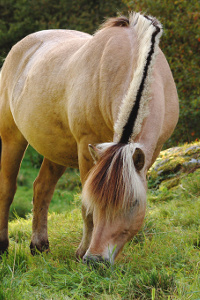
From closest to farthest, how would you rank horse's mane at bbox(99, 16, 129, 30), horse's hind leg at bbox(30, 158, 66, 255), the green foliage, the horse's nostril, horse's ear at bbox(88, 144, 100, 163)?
the horse's nostril
horse's ear at bbox(88, 144, 100, 163)
horse's mane at bbox(99, 16, 129, 30)
horse's hind leg at bbox(30, 158, 66, 255)
the green foliage

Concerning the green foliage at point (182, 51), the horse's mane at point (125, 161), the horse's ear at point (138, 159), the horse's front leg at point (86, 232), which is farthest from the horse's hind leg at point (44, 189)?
the green foliage at point (182, 51)

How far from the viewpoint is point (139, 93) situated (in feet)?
9.33

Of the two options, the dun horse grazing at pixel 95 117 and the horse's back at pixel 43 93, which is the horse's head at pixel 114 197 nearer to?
the dun horse grazing at pixel 95 117

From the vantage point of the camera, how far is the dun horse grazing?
265cm

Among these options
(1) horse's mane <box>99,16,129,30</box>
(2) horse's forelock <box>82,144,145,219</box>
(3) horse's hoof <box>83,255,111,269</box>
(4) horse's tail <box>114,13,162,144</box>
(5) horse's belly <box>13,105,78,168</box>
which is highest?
(1) horse's mane <box>99,16,129,30</box>

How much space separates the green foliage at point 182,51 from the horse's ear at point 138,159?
6945 mm

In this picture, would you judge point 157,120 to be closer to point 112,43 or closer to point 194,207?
point 112,43

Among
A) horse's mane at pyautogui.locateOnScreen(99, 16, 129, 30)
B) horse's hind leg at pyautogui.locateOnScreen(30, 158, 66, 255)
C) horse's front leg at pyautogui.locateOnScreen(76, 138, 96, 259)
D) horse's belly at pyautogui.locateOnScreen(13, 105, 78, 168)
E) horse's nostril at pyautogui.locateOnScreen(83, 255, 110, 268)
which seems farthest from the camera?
horse's hind leg at pyautogui.locateOnScreen(30, 158, 66, 255)

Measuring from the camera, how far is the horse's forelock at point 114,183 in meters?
2.60

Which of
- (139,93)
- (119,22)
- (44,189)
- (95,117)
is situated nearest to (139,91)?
(139,93)

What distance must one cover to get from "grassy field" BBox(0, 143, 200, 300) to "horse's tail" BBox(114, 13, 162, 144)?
890mm

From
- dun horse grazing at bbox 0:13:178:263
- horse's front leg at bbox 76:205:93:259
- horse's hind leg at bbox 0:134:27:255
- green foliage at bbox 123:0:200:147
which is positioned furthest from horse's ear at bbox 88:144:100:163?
green foliage at bbox 123:0:200:147

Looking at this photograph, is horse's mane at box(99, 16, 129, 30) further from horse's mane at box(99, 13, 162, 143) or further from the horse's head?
the horse's head

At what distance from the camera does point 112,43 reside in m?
3.43
